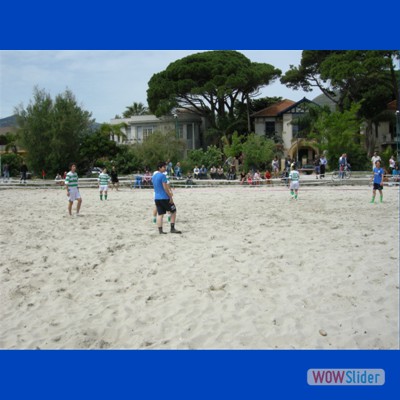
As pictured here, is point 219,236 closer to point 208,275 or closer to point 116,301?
point 208,275

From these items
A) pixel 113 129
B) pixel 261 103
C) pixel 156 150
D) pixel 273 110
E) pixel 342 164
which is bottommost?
pixel 342 164

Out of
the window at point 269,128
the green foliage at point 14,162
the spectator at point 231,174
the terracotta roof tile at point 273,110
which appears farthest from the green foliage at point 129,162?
the window at point 269,128

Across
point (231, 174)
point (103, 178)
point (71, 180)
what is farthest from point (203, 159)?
point (71, 180)

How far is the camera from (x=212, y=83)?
130 ft

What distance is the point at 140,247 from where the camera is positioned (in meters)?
7.95

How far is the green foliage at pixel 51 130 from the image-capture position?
3152 cm

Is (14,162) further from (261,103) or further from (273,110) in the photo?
(261,103)

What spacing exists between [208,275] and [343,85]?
31825 mm

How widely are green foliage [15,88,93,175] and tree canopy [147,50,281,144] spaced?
9238 millimetres

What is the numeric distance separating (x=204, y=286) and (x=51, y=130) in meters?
29.0

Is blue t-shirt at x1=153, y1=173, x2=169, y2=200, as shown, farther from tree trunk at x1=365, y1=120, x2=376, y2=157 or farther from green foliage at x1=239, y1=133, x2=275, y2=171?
tree trunk at x1=365, y1=120, x2=376, y2=157

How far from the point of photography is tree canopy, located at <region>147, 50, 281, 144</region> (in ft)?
130

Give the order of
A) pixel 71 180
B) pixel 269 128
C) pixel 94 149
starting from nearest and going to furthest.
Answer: pixel 71 180
pixel 94 149
pixel 269 128

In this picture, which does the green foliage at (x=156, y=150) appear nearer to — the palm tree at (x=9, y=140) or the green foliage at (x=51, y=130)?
the green foliage at (x=51, y=130)
